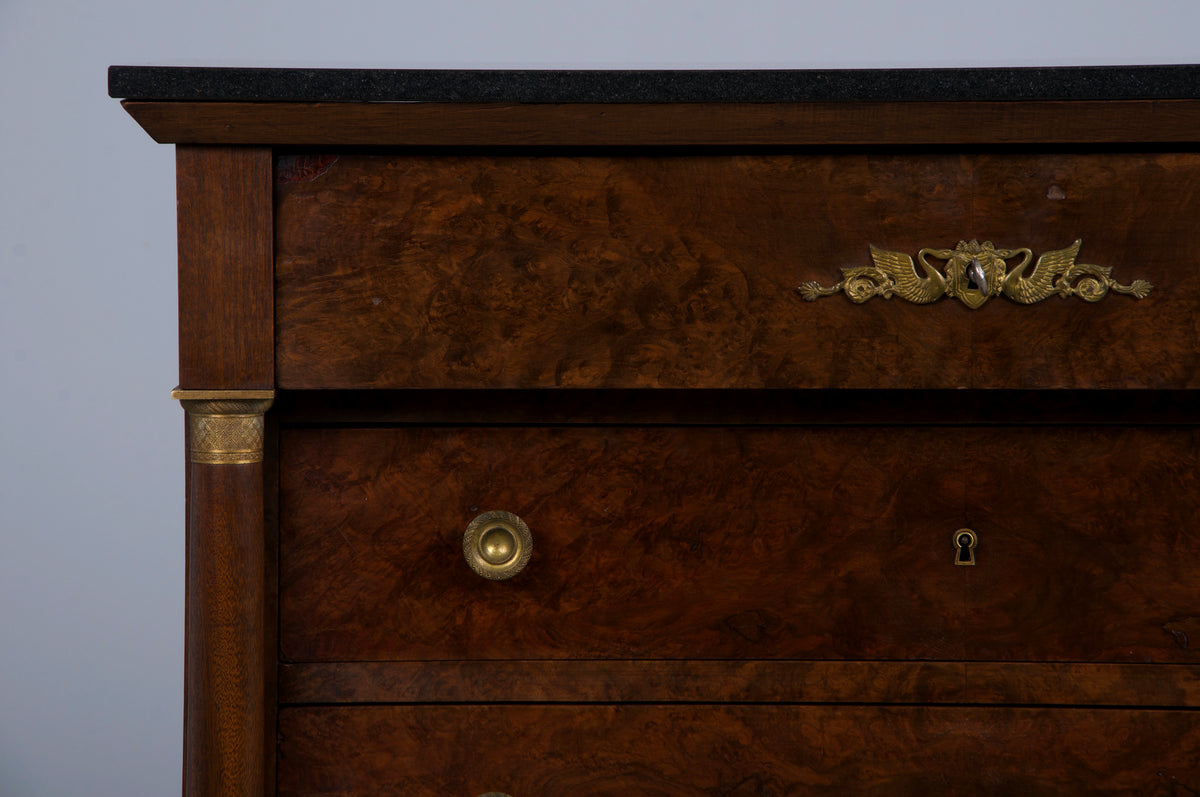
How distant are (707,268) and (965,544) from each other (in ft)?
0.99

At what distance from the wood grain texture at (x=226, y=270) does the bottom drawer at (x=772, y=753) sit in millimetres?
286

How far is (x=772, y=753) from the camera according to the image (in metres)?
0.84

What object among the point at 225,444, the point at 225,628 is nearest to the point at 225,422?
the point at 225,444

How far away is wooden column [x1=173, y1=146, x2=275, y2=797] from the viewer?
75 centimetres

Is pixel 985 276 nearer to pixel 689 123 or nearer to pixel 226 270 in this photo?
pixel 689 123

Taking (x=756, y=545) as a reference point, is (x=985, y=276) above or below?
above

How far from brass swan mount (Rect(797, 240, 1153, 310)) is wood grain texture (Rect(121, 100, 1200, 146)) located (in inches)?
3.2

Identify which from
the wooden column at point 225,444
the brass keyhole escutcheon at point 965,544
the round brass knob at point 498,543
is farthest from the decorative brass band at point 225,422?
the brass keyhole escutcheon at point 965,544

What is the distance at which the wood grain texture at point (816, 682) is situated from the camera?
2.73ft

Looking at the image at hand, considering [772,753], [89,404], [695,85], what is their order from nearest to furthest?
[695,85] < [772,753] < [89,404]

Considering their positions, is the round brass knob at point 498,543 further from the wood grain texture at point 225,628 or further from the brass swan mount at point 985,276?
the brass swan mount at point 985,276

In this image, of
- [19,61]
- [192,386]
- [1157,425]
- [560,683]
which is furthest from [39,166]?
[1157,425]

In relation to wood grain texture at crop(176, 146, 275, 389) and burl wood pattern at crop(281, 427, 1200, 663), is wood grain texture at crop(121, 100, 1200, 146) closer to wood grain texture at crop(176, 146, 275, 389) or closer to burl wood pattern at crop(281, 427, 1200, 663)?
wood grain texture at crop(176, 146, 275, 389)

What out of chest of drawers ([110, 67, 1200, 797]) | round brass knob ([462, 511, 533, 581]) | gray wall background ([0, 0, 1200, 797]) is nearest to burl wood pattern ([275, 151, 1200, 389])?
chest of drawers ([110, 67, 1200, 797])
